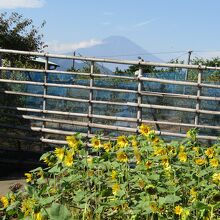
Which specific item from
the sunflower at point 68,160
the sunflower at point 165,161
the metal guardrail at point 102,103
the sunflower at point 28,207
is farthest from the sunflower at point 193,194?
the metal guardrail at point 102,103

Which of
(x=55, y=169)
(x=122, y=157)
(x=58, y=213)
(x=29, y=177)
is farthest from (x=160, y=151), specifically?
(x=58, y=213)

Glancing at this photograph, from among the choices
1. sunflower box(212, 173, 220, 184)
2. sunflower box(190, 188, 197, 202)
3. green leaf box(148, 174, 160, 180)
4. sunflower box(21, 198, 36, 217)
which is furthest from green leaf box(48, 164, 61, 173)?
sunflower box(212, 173, 220, 184)

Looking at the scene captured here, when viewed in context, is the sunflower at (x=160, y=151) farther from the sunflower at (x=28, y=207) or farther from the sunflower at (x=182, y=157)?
the sunflower at (x=28, y=207)

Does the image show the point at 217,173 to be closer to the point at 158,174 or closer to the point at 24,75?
the point at 158,174

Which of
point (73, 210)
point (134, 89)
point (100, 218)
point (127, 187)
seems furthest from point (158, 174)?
point (134, 89)

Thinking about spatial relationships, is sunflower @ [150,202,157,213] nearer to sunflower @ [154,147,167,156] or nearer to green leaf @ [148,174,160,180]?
green leaf @ [148,174,160,180]

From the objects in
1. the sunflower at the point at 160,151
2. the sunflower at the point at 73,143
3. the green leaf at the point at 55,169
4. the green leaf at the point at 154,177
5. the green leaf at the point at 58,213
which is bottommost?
the green leaf at the point at 58,213

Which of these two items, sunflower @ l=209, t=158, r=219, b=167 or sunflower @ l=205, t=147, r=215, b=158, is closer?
sunflower @ l=209, t=158, r=219, b=167

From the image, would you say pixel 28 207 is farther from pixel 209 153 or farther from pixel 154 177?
pixel 209 153

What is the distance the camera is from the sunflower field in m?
2.81

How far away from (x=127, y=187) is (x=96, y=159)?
35cm

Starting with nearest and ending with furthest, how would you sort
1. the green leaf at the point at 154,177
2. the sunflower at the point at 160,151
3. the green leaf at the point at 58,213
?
the green leaf at the point at 58,213 → the green leaf at the point at 154,177 → the sunflower at the point at 160,151

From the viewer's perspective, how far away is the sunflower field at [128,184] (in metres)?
2.81

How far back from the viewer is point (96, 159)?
3473 mm
